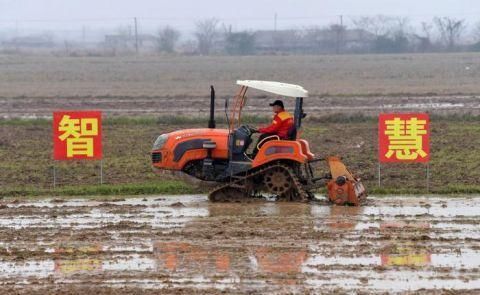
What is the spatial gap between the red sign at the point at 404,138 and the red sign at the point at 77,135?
15.2ft

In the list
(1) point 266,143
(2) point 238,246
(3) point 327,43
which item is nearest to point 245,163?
(1) point 266,143

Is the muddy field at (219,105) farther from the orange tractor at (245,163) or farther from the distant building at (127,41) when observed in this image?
the distant building at (127,41)

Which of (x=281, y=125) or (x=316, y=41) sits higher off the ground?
(x=316, y=41)

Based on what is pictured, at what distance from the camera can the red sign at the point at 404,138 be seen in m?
16.9

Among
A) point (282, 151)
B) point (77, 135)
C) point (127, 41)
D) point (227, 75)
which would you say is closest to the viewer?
point (282, 151)

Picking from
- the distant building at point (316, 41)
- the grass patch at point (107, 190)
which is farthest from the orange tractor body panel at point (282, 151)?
the distant building at point (316, 41)

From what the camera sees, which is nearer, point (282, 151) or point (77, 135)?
point (282, 151)

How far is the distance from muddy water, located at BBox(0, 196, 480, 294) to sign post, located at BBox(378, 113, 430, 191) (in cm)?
136

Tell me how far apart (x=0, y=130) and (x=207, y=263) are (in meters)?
15.1

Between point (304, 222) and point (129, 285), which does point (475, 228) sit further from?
point (129, 285)

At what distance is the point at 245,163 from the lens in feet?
50.3

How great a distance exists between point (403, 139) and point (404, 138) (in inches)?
0.9

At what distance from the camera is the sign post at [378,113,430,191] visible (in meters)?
16.9

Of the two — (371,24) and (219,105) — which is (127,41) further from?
(219,105)
